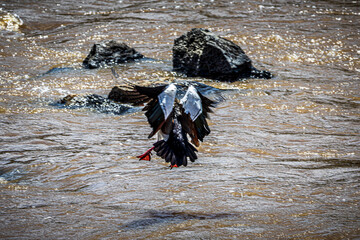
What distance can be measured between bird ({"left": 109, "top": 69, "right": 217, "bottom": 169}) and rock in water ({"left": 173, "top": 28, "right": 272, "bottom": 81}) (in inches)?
→ 147

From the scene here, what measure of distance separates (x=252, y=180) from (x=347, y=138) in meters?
1.61

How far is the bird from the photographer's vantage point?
338 centimetres

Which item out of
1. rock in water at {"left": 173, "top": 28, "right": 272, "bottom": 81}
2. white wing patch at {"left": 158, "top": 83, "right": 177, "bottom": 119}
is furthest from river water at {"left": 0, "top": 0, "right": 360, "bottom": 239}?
white wing patch at {"left": 158, "top": 83, "right": 177, "bottom": 119}

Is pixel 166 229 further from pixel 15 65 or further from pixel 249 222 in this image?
pixel 15 65

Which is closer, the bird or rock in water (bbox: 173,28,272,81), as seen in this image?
the bird

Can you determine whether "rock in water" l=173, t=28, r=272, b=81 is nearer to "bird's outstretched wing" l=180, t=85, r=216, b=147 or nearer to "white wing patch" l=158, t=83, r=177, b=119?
"bird's outstretched wing" l=180, t=85, r=216, b=147

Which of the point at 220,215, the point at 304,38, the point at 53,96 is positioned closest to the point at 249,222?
the point at 220,215

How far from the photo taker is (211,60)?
7.33 metres

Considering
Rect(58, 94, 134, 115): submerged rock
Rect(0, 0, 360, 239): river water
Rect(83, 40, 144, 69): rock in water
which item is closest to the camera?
Rect(0, 0, 360, 239): river water

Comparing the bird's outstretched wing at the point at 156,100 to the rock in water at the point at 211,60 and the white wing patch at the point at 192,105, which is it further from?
the rock in water at the point at 211,60

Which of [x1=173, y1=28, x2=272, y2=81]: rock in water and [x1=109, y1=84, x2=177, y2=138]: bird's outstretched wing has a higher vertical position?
[x1=109, y1=84, x2=177, y2=138]: bird's outstretched wing

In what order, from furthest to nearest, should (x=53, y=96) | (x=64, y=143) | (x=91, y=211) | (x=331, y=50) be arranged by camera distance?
1. (x=331, y=50)
2. (x=53, y=96)
3. (x=64, y=143)
4. (x=91, y=211)

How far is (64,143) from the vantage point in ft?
15.9

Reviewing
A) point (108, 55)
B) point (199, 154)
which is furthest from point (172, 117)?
point (108, 55)
